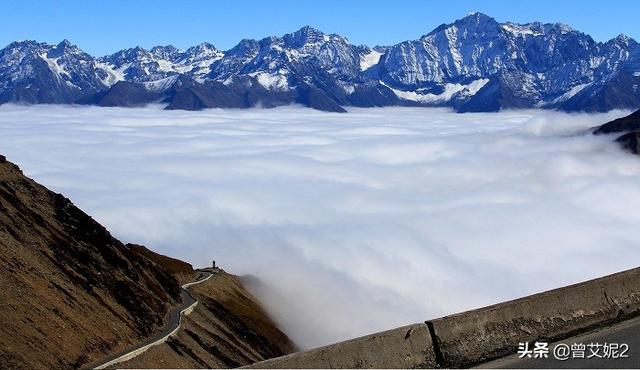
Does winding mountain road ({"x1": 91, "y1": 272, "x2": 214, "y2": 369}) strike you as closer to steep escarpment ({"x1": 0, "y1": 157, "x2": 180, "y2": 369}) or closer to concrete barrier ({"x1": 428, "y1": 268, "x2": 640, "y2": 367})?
steep escarpment ({"x1": 0, "y1": 157, "x2": 180, "y2": 369})

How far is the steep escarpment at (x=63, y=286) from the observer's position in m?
56.6

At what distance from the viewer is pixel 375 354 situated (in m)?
14.8

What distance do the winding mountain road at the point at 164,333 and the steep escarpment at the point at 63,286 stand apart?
2.93 ft

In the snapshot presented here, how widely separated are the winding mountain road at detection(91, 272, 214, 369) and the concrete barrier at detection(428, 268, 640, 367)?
29141 millimetres

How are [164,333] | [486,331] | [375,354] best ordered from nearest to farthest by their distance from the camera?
[375,354], [486,331], [164,333]

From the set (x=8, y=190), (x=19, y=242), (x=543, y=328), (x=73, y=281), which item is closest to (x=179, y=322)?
(x=73, y=281)

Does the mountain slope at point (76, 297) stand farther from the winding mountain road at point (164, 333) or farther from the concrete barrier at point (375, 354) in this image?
the concrete barrier at point (375, 354)

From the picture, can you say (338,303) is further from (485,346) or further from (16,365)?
(485,346)

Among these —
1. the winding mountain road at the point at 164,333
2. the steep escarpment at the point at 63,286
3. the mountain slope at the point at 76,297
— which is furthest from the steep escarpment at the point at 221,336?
the steep escarpment at the point at 63,286

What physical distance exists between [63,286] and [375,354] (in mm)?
63207

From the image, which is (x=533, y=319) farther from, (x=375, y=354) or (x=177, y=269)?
(x=177, y=269)

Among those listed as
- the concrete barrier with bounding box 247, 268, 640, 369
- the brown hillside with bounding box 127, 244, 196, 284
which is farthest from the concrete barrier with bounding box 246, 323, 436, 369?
the brown hillside with bounding box 127, 244, 196, 284

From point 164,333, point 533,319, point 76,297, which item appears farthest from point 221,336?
point 533,319

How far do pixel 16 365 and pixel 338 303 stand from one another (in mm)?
143267
